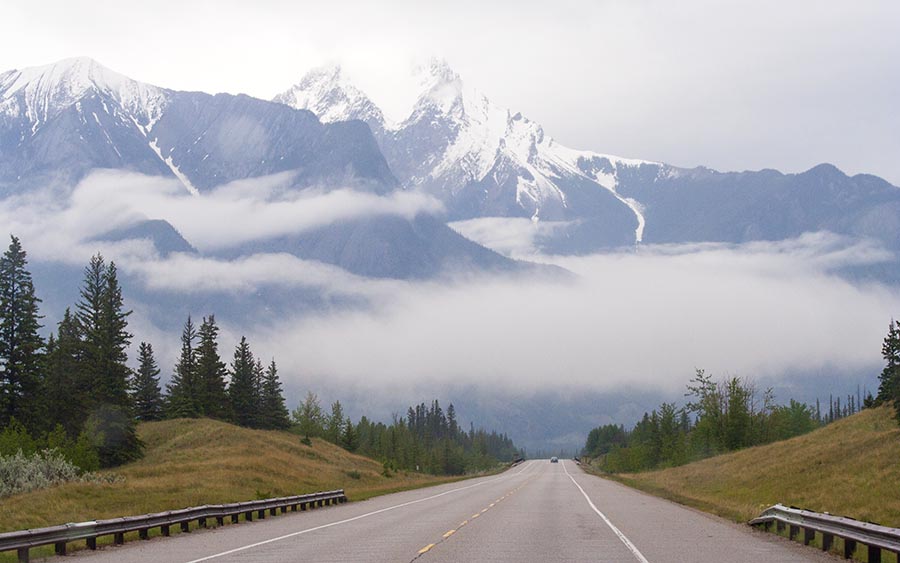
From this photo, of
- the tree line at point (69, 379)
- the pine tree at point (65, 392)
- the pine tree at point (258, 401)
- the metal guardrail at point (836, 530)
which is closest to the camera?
the metal guardrail at point (836, 530)

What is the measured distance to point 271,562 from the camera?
18641mm

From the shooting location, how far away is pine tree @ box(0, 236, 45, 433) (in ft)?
211

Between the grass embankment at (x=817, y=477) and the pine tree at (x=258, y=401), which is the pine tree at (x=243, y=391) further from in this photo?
the grass embankment at (x=817, y=477)

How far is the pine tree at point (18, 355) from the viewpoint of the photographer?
6431 cm

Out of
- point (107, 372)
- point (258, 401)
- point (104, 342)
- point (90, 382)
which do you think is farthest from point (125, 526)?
point (258, 401)

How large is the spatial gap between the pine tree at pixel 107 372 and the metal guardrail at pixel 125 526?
35.3m

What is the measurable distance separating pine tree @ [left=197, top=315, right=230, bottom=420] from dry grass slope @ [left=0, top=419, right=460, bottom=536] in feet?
37.6

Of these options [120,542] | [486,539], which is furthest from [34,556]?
[486,539]

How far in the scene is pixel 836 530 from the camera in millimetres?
19984

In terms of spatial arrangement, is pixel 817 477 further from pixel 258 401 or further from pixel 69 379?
pixel 258 401

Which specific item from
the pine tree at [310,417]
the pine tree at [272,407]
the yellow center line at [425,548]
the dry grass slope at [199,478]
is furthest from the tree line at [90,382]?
the yellow center line at [425,548]

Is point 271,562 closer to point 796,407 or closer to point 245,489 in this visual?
point 245,489

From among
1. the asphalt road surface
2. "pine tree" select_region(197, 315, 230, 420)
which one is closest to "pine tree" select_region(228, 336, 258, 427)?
"pine tree" select_region(197, 315, 230, 420)

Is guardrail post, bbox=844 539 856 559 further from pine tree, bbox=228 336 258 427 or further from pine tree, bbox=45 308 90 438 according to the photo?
pine tree, bbox=228 336 258 427
